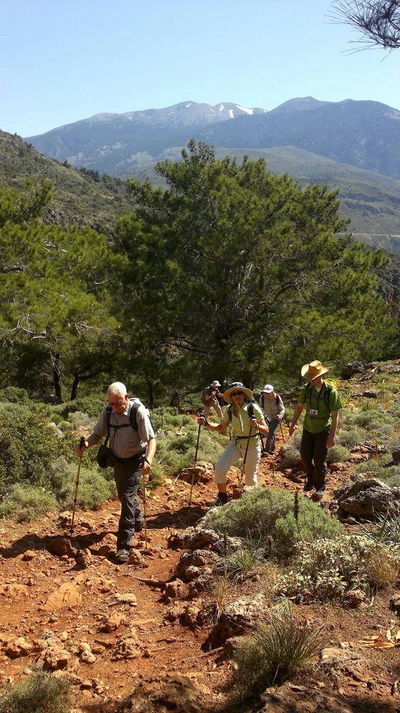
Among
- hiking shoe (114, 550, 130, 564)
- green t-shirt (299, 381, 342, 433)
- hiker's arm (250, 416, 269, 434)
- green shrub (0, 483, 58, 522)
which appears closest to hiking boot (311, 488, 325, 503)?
green t-shirt (299, 381, 342, 433)

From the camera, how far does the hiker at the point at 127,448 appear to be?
5.57m

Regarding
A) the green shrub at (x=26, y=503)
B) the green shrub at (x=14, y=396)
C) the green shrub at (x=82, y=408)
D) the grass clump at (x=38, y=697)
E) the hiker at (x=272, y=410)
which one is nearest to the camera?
the grass clump at (x=38, y=697)

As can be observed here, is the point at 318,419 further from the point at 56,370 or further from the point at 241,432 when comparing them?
the point at 56,370

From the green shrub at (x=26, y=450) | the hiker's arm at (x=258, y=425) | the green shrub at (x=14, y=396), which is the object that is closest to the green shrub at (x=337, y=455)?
the hiker's arm at (x=258, y=425)

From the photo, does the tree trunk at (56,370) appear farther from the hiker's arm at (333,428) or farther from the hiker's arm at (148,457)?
the hiker's arm at (148,457)

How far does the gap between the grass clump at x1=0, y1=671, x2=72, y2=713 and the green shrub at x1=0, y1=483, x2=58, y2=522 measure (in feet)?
9.89

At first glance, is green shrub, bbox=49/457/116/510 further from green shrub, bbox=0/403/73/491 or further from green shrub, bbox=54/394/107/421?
green shrub, bbox=54/394/107/421

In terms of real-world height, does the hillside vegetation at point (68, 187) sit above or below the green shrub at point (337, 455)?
above

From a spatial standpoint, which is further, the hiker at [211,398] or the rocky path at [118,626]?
the hiker at [211,398]

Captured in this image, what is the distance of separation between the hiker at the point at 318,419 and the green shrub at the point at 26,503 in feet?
10.4

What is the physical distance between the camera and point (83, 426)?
11.5 meters

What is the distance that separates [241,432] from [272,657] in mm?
3640

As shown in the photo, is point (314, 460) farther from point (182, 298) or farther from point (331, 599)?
point (182, 298)

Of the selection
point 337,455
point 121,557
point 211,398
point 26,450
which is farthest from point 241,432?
point 211,398
